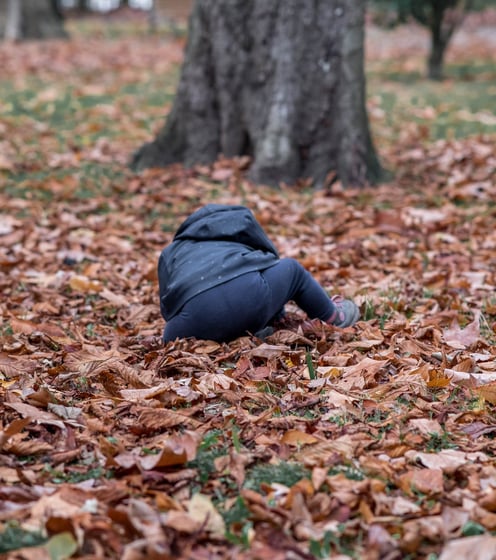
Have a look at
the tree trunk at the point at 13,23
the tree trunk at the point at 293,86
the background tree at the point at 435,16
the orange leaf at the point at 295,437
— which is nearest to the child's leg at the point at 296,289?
the orange leaf at the point at 295,437

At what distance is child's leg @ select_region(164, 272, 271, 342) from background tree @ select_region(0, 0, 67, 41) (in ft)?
46.4

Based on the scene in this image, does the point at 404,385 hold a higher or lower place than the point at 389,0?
lower

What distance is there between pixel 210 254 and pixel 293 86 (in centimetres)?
319

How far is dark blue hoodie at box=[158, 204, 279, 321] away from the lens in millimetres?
3555

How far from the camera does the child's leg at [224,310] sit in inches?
140

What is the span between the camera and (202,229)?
374 cm

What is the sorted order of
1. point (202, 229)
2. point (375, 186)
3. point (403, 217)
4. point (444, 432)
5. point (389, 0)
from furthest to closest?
point (389, 0) < point (375, 186) < point (403, 217) < point (202, 229) < point (444, 432)

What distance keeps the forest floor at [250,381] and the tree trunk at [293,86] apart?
11.3 inches

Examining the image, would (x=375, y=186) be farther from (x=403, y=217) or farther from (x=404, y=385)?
(x=404, y=385)

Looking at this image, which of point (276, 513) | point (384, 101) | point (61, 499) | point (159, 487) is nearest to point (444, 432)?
point (276, 513)

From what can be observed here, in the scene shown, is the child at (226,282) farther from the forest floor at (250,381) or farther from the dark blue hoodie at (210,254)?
the forest floor at (250,381)

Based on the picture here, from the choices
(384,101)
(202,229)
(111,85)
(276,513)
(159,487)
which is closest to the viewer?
(276,513)

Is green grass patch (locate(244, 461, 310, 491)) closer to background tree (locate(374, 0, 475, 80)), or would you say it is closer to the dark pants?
the dark pants

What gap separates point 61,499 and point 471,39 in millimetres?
21154
